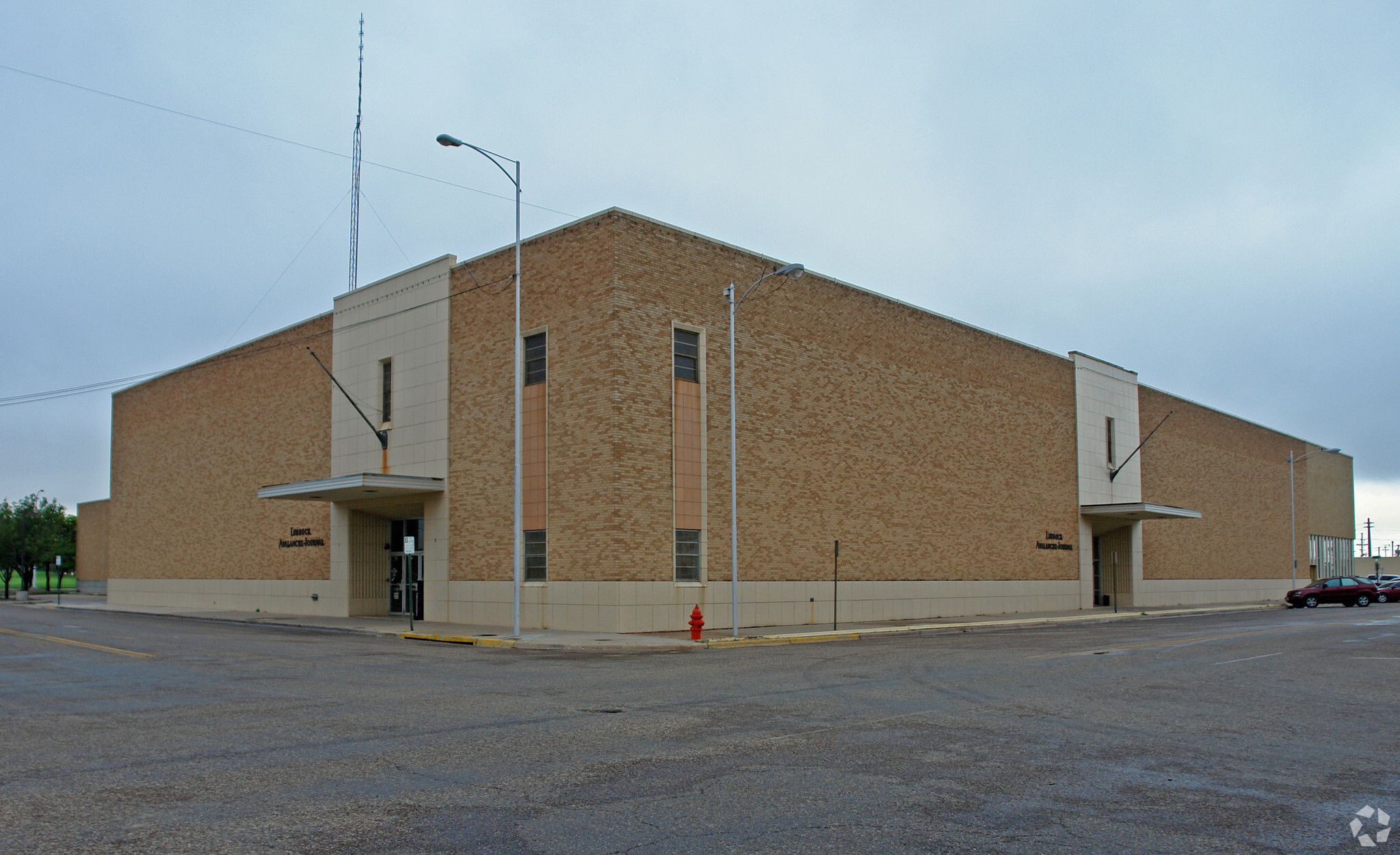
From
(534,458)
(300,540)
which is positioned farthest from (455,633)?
(300,540)

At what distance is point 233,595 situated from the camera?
4306 centimetres

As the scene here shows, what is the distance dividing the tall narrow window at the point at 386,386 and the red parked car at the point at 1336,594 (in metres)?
48.5

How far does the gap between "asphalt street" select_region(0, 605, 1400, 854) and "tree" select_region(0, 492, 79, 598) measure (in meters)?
65.5

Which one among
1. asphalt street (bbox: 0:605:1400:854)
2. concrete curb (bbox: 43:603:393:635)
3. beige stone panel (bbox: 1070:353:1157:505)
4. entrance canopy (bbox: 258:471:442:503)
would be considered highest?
beige stone panel (bbox: 1070:353:1157:505)

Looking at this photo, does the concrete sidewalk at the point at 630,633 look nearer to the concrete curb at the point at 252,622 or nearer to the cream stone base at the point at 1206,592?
the concrete curb at the point at 252,622

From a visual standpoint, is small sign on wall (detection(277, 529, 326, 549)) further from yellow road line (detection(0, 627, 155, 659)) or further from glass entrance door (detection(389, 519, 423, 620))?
yellow road line (detection(0, 627, 155, 659))

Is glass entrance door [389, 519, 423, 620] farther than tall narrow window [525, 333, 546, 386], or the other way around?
glass entrance door [389, 519, 423, 620]

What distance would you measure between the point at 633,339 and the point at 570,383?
2.20 m

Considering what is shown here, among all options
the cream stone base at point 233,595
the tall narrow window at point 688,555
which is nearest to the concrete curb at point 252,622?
the cream stone base at point 233,595

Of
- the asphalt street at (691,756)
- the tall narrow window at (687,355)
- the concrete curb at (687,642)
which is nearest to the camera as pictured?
the asphalt street at (691,756)

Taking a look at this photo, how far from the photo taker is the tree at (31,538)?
73.6 metres

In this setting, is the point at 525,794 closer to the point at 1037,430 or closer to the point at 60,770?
the point at 60,770

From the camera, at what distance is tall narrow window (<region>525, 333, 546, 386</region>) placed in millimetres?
29641

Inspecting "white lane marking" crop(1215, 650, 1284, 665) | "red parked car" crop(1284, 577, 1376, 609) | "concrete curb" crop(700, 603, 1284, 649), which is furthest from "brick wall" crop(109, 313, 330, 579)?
"red parked car" crop(1284, 577, 1376, 609)
